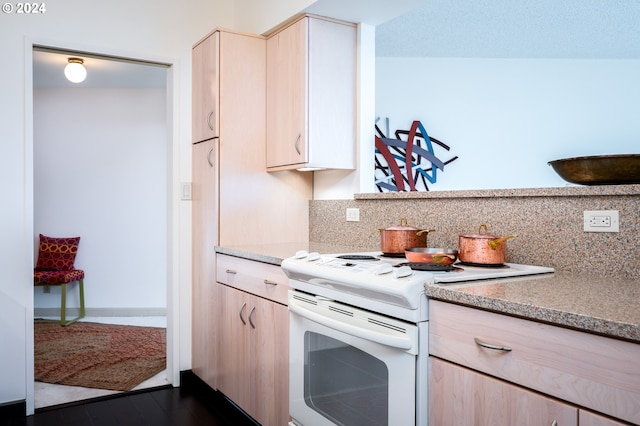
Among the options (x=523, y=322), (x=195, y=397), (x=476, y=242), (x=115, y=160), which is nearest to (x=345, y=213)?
(x=476, y=242)

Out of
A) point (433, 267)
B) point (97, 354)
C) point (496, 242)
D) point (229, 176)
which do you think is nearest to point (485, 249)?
point (496, 242)

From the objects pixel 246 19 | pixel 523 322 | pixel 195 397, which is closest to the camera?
pixel 523 322

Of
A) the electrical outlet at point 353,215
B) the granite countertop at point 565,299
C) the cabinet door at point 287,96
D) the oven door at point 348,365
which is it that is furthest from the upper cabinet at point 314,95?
the granite countertop at point 565,299

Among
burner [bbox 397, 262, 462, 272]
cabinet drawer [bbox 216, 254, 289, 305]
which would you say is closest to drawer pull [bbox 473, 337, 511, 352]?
burner [bbox 397, 262, 462, 272]

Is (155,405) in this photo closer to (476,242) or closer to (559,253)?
(476,242)

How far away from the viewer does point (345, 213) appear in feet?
8.91

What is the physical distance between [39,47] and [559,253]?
2636mm

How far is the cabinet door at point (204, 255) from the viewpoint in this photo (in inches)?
107

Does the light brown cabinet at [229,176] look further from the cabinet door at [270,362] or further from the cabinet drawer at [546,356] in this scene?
the cabinet drawer at [546,356]

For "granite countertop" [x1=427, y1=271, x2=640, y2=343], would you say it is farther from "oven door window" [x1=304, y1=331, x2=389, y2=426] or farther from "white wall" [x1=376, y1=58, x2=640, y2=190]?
"white wall" [x1=376, y1=58, x2=640, y2=190]

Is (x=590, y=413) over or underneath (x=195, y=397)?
over

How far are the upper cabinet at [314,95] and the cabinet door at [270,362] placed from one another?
0.79 metres

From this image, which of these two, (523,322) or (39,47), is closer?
(523,322)

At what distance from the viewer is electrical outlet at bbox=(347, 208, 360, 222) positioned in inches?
104
